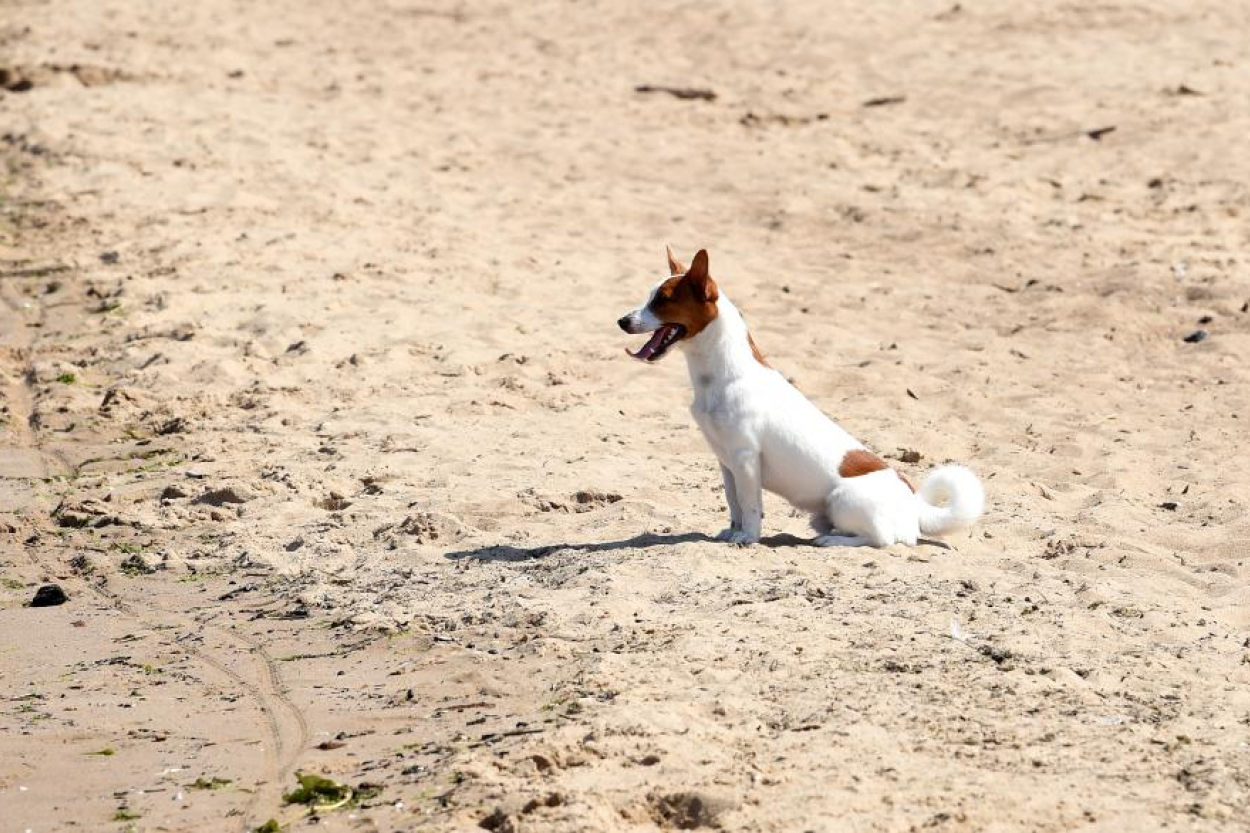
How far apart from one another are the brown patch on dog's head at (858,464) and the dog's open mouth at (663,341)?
865 mm

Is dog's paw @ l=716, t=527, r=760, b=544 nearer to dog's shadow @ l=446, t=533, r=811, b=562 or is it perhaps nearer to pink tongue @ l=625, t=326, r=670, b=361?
dog's shadow @ l=446, t=533, r=811, b=562

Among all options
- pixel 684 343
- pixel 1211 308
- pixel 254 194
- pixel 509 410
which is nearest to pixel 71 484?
pixel 509 410

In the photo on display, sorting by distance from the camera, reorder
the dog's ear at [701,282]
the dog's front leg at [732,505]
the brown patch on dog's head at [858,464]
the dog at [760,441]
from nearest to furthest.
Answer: the dog's ear at [701,282] < the dog at [760,441] < the brown patch on dog's head at [858,464] < the dog's front leg at [732,505]

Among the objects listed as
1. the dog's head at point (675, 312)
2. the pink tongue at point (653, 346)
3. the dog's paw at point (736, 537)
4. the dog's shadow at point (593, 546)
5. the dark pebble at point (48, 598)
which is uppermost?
the dog's head at point (675, 312)

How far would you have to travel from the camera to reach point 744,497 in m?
7.45

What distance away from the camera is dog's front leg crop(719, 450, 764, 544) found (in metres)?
7.39

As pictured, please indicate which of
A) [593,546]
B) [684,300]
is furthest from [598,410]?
[684,300]

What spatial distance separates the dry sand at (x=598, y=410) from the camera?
577 cm

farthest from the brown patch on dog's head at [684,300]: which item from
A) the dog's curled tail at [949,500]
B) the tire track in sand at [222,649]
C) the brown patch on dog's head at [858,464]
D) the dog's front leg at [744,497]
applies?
the tire track in sand at [222,649]

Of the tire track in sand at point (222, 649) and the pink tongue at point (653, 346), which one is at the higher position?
the pink tongue at point (653, 346)

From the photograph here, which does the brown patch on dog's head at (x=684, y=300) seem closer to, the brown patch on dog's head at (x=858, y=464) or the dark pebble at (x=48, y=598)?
the brown patch on dog's head at (x=858, y=464)

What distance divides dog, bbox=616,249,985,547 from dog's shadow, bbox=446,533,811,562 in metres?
0.14

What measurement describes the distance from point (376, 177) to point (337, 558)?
6857 mm

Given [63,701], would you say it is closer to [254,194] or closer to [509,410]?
[509,410]
